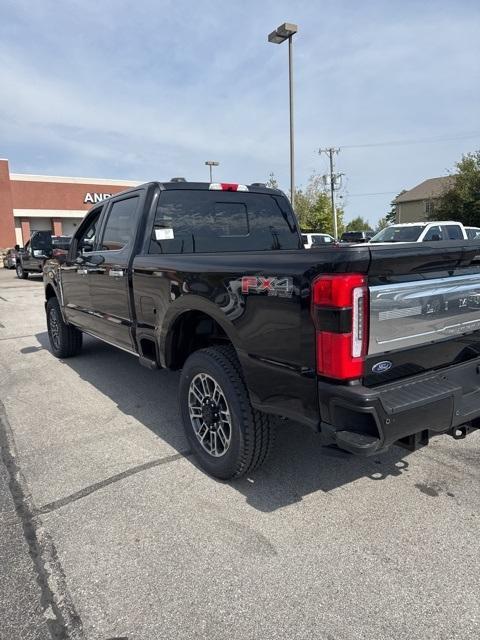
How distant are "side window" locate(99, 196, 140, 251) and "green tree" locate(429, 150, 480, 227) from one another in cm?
3093

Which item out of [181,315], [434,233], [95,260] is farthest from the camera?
[434,233]

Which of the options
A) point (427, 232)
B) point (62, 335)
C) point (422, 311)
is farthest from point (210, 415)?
point (427, 232)

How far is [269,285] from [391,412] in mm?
863

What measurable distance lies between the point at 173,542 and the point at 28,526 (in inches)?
34.5

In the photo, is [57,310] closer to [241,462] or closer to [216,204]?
[216,204]

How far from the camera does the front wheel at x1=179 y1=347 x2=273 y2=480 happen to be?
2.85m

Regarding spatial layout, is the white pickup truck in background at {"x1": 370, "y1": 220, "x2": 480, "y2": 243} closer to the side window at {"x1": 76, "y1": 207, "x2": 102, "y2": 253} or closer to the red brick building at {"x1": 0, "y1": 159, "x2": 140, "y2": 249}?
the side window at {"x1": 76, "y1": 207, "x2": 102, "y2": 253}

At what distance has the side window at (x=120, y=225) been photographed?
416 centimetres

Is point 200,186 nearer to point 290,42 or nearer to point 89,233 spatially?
point 89,233

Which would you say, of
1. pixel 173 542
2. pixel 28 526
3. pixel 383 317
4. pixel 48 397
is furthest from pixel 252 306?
pixel 48 397

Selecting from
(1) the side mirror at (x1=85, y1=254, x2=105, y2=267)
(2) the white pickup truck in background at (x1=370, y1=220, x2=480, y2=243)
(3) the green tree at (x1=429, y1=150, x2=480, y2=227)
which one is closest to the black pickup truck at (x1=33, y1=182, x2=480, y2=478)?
(1) the side mirror at (x1=85, y1=254, x2=105, y2=267)

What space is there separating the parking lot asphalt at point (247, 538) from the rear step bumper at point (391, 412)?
1.31 ft

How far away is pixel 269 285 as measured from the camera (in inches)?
96.7

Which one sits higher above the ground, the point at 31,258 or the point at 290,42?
the point at 290,42
